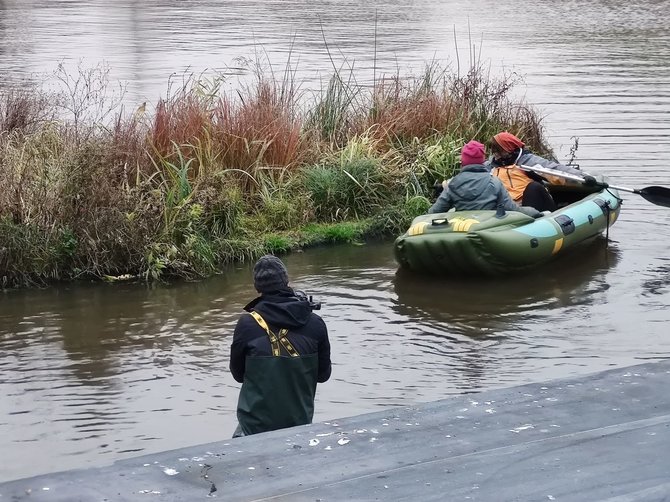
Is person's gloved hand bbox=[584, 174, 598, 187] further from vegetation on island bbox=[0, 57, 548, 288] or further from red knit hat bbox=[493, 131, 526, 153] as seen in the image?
vegetation on island bbox=[0, 57, 548, 288]

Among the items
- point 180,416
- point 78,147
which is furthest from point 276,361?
point 78,147

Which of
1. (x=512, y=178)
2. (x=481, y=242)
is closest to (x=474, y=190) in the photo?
(x=481, y=242)

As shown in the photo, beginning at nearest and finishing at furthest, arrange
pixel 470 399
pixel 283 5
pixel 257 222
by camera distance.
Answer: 1. pixel 470 399
2. pixel 257 222
3. pixel 283 5

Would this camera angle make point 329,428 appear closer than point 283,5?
Yes

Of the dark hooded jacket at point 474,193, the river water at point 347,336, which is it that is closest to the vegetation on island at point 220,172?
the river water at point 347,336

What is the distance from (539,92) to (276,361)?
772 inches

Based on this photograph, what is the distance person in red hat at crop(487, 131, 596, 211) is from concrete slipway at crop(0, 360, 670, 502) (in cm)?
746

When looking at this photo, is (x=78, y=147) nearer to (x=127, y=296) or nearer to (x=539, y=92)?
(x=127, y=296)

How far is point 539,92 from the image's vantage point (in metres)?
24.5

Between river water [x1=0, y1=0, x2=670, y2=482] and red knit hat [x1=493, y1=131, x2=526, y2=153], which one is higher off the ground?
red knit hat [x1=493, y1=131, x2=526, y2=153]

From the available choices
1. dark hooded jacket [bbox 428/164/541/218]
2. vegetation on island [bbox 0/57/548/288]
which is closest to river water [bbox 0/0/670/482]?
vegetation on island [bbox 0/57/548/288]

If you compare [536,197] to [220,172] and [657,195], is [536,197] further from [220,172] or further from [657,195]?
[220,172]

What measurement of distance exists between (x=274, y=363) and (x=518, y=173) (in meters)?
7.42

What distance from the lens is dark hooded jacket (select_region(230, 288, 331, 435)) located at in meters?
5.86
